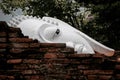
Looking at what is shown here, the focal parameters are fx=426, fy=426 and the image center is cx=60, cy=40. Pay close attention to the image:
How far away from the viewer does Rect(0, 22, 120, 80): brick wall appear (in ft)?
14.9

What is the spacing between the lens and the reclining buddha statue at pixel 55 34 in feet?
17.4

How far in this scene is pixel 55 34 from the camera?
17.8 feet

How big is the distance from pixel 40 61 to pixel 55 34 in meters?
0.91

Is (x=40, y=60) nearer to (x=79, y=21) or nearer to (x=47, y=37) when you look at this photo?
(x=47, y=37)

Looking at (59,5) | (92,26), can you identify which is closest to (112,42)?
(92,26)

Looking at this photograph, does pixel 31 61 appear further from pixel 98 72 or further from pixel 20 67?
pixel 98 72

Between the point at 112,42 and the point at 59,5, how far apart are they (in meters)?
3.19

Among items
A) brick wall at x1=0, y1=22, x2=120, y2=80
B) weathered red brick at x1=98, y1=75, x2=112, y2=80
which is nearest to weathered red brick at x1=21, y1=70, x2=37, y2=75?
brick wall at x1=0, y1=22, x2=120, y2=80

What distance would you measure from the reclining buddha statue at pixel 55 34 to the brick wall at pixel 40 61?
59 cm

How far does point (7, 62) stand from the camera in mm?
4531

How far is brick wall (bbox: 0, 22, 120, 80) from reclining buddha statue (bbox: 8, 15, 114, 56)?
0.59 meters

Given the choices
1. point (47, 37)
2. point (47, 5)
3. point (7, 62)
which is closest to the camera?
point (7, 62)

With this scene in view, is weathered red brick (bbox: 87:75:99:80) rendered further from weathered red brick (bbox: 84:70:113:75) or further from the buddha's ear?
the buddha's ear

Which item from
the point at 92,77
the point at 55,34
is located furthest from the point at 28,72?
the point at 55,34
